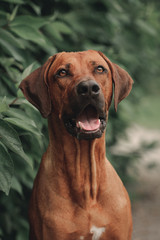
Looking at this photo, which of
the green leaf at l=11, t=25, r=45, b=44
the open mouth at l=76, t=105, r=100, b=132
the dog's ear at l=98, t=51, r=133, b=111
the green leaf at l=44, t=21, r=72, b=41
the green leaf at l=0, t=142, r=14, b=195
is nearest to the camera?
the green leaf at l=0, t=142, r=14, b=195

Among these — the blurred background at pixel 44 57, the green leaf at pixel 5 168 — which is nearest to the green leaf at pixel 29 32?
the blurred background at pixel 44 57

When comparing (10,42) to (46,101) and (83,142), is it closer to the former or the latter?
(46,101)

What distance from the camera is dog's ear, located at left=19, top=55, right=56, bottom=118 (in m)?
2.96

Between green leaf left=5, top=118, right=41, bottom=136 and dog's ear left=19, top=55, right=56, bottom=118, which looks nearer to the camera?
green leaf left=5, top=118, right=41, bottom=136

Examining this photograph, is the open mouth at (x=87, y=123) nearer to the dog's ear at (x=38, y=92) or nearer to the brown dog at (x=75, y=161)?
the brown dog at (x=75, y=161)

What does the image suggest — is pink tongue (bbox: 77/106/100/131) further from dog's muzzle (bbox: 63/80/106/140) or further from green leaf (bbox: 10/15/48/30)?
green leaf (bbox: 10/15/48/30)

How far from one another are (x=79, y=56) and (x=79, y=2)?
1365 millimetres

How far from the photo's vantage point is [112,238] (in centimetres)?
296

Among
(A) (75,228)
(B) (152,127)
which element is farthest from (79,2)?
(B) (152,127)

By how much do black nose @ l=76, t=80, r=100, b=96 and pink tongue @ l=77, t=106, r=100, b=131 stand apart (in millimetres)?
206

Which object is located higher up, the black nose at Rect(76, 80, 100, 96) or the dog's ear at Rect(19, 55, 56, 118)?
the black nose at Rect(76, 80, 100, 96)

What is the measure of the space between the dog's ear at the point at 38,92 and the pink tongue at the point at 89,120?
26cm

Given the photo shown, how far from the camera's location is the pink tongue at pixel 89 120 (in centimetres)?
279

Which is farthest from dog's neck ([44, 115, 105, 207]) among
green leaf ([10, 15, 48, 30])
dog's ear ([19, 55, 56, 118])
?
green leaf ([10, 15, 48, 30])
